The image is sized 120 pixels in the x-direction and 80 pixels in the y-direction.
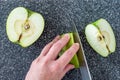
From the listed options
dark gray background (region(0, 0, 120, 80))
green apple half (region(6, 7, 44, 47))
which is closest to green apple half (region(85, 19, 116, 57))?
dark gray background (region(0, 0, 120, 80))

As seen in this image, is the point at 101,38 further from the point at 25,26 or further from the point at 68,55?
the point at 25,26

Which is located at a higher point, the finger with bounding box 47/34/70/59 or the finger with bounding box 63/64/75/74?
the finger with bounding box 47/34/70/59

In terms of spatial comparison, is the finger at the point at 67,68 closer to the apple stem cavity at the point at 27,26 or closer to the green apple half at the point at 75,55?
the green apple half at the point at 75,55

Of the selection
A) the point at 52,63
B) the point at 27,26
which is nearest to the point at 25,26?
the point at 27,26

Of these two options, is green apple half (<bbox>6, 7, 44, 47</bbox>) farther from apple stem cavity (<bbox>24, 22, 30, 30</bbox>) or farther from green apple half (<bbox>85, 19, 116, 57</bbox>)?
green apple half (<bbox>85, 19, 116, 57</bbox>)

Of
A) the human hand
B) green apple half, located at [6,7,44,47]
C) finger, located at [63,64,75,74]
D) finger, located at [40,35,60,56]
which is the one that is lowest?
finger, located at [63,64,75,74]

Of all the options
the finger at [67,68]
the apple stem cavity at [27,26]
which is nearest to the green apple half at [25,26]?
the apple stem cavity at [27,26]
